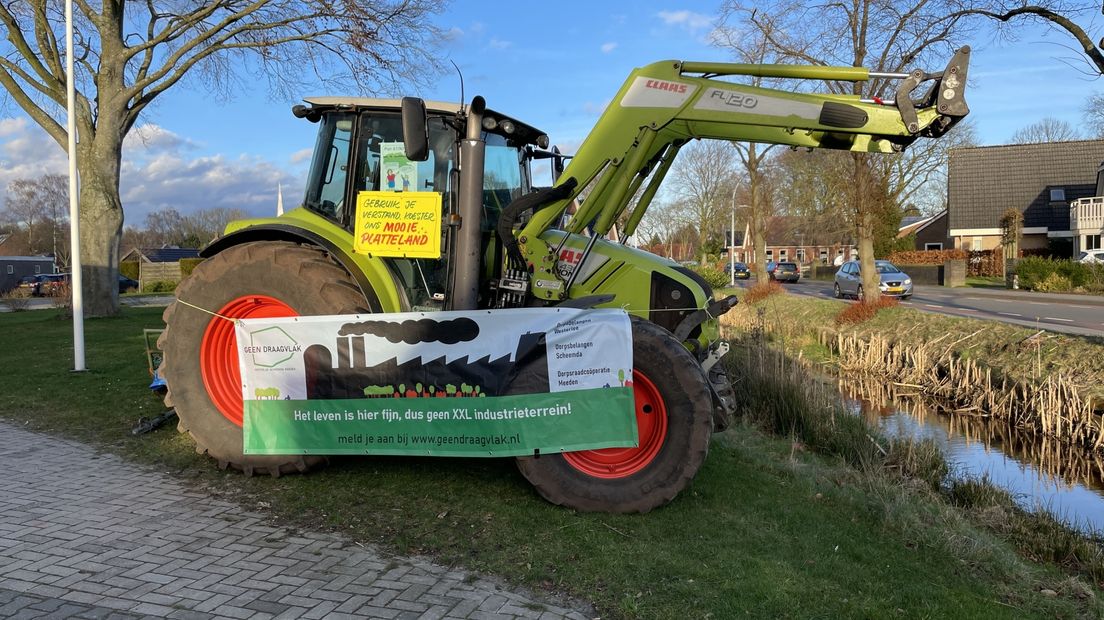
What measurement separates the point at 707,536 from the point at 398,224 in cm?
313

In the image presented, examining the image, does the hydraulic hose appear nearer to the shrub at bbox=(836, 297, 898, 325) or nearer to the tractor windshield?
the tractor windshield

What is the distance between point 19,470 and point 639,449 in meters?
4.85

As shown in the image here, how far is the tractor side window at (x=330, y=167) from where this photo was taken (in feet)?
19.2

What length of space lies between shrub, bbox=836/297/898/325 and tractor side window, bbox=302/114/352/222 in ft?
49.2

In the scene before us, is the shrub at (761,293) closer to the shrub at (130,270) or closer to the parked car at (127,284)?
the parked car at (127,284)

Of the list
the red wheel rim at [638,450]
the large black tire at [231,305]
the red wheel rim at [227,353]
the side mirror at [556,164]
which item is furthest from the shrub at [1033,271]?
the red wheel rim at [227,353]

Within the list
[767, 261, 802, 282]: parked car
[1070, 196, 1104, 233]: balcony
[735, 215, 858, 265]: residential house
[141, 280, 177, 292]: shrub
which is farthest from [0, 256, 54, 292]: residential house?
[1070, 196, 1104, 233]: balcony

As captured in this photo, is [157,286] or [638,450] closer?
[638,450]

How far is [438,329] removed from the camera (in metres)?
5.09

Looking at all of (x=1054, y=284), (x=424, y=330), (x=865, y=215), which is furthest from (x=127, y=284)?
(x=1054, y=284)

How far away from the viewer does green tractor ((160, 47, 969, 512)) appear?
540 cm

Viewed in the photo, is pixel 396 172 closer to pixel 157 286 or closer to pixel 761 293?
pixel 761 293

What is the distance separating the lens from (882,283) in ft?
93.8

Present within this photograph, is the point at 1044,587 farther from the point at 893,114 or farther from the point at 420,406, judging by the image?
the point at 420,406
